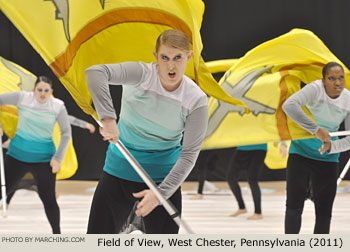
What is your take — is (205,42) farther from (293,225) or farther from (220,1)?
(293,225)

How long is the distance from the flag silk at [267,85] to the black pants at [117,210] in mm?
1421

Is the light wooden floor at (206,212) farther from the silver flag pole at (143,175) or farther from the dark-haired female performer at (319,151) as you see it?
the silver flag pole at (143,175)

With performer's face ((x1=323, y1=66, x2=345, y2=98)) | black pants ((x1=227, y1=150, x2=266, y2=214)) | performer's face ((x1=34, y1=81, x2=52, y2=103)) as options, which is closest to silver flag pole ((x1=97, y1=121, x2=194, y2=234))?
performer's face ((x1=323, y1=66, x2=345, y2=98))

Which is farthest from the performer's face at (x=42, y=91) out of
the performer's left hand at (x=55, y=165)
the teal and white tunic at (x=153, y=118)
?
the teal and white tunic at (x=153, y=118)

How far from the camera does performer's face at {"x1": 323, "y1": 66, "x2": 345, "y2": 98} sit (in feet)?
9.00

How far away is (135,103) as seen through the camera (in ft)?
6.19

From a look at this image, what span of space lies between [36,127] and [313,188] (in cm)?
185

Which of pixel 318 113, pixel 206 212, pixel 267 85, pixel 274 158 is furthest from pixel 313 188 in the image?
pixel 274 158

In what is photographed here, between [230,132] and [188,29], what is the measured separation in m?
1.39

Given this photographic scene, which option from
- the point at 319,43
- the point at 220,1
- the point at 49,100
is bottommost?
the point at 49,100

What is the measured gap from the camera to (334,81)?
2.75m

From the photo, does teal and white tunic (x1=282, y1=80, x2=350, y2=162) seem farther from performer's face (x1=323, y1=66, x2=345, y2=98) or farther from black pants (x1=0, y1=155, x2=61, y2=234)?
black pants (x1=0, y1=155, x2=61, y2=234)

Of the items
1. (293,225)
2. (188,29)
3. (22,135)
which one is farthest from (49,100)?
(293,225)

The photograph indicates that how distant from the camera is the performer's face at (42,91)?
3.32 meters
